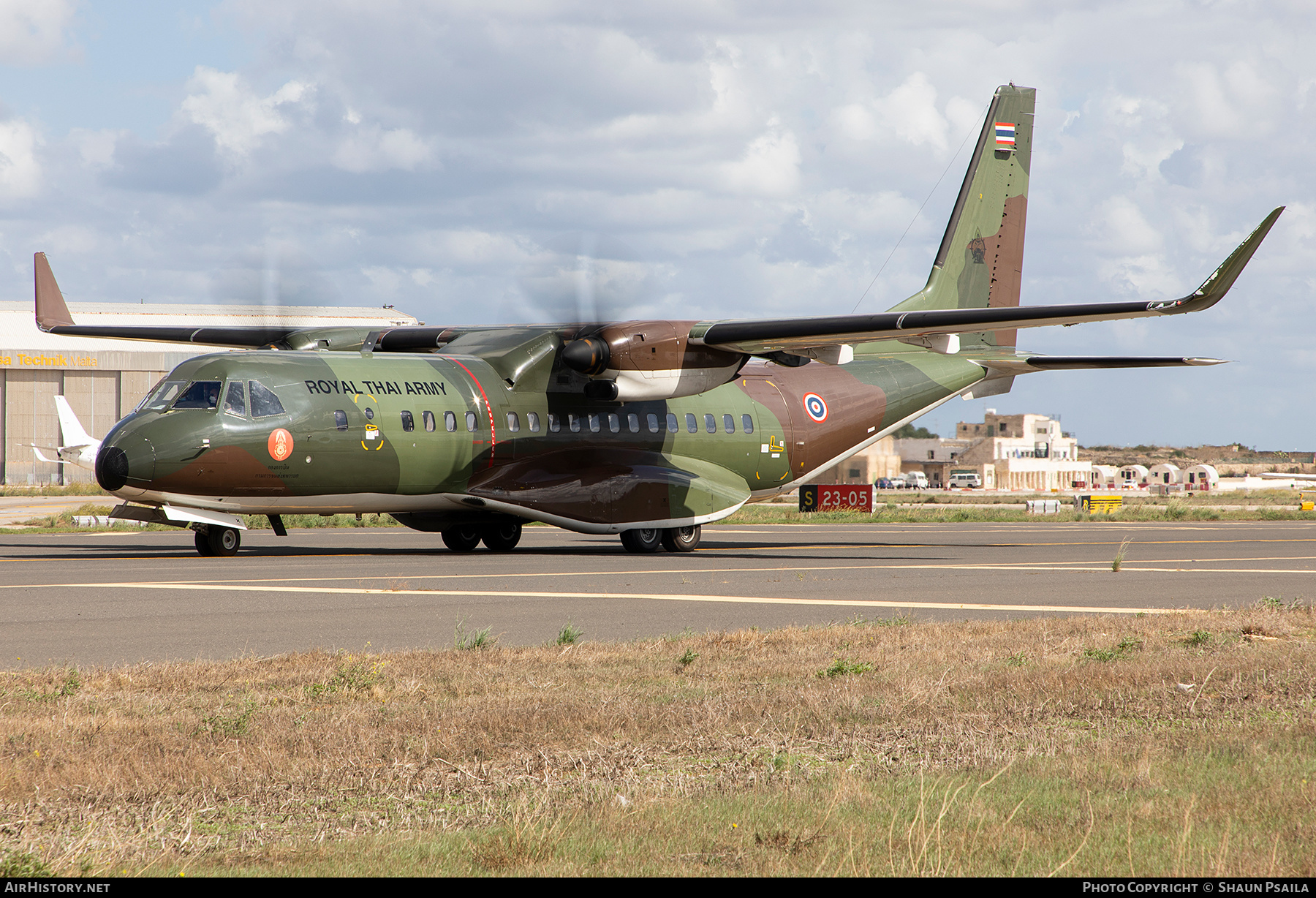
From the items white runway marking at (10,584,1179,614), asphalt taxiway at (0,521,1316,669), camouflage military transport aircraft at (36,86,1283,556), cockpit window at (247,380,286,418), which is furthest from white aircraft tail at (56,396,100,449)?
white runway marking at (10,584,1179,614)

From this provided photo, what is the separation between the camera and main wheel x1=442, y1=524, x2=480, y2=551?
24.5m

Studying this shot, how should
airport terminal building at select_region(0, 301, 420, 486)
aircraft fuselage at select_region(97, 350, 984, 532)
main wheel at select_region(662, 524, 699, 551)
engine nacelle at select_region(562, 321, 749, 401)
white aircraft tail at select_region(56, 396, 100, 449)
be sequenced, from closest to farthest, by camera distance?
aircraft fuselage at select_region(97, 350, 984, 532) → engine nacelle at select_region(562, 321, 749, 401) → main wheel at select_region(662, 524, 699, 551) → white aircraft tail at select_region(56, 396, 100, 449) → airport terminal building at select_region(0, 301, 420, 486)

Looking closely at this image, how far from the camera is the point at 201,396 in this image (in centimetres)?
2033

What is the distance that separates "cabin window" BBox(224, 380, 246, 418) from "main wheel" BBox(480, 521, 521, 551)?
5821 mm

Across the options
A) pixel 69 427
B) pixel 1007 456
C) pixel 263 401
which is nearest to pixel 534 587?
pixel 263 401

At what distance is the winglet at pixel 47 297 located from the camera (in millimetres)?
25484

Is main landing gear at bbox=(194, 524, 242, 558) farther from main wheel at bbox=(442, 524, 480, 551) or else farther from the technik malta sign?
the technik malta sign

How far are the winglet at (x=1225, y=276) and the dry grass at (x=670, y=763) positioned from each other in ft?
30.6

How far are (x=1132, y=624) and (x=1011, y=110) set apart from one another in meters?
21.0

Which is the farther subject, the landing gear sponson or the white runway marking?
the landing gear sponson

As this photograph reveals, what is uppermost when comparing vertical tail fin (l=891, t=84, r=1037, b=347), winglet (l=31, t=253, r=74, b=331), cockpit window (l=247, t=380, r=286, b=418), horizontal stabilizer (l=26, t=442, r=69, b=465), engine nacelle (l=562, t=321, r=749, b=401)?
vertical tail fin (l=891, t=84, r=1037, b=347)

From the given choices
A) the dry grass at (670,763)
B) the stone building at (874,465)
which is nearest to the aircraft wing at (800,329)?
the dry grass at (670,763)

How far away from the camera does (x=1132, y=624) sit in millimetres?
12203

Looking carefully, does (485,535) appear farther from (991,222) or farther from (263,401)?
(991,222)
